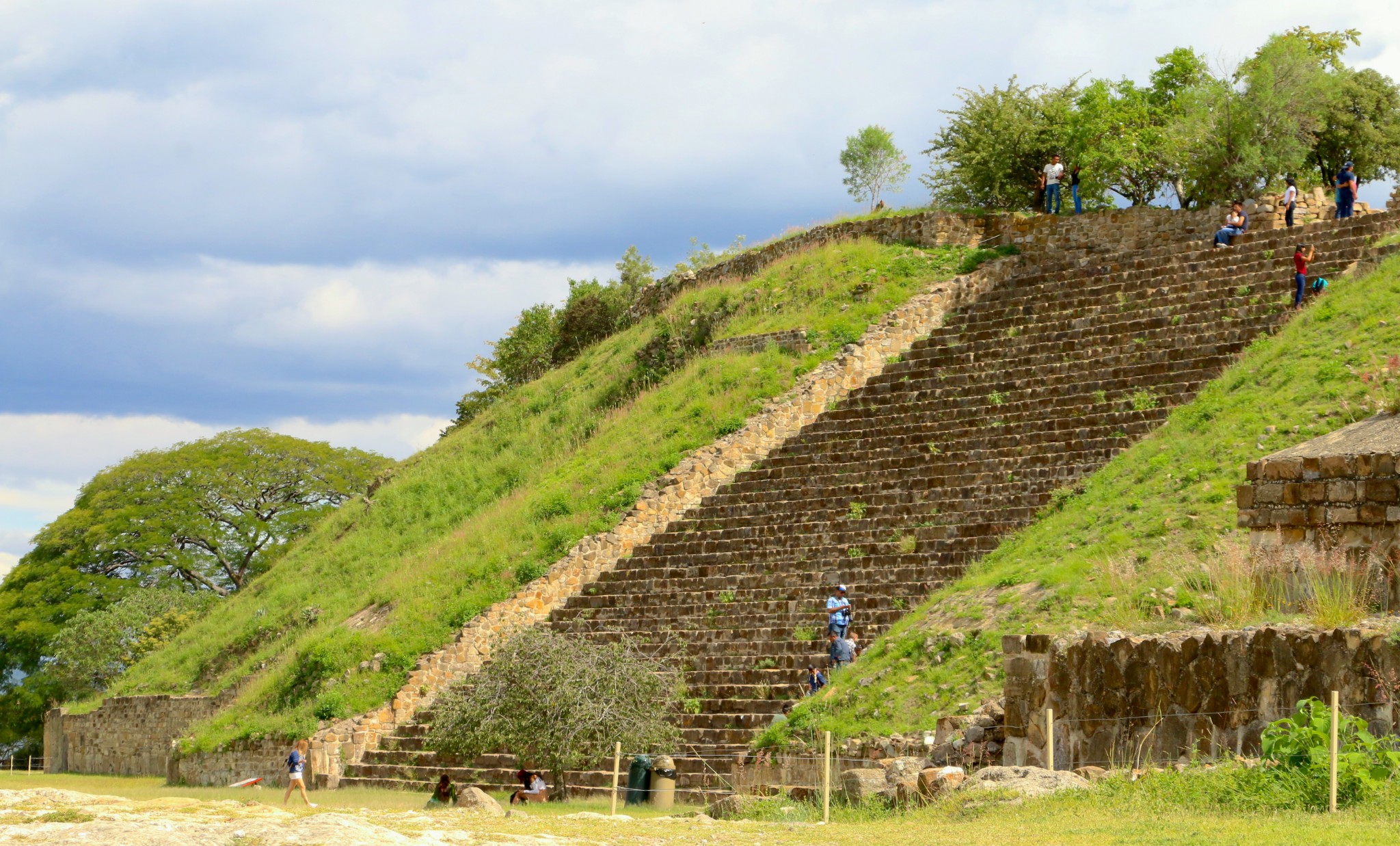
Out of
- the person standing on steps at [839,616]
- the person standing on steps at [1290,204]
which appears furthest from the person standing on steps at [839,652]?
the person standing on steps at [1290,204]

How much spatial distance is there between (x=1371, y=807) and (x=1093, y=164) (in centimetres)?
2637

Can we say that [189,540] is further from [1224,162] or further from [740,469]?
[1224,162]

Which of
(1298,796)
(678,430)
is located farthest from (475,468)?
(1298,796)

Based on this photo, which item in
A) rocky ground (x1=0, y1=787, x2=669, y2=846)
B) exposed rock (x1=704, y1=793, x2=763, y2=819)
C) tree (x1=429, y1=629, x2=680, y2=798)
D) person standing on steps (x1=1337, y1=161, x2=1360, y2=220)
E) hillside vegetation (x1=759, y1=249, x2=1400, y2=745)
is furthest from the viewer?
person standing on steps (x1=1337, y1=161, x2=1360, y2=220)

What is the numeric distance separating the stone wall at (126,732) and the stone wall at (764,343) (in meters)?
11.4

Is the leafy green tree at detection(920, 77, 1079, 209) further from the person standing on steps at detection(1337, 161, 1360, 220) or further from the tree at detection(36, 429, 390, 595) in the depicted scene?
the tree at detection(36, 429, 390, 595)

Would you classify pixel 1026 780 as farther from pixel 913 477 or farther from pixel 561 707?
pixel 913 477

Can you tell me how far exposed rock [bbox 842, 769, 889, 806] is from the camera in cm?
1158

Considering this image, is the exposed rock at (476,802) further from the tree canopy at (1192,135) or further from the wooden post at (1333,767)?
the tree canopy at (1192,135)

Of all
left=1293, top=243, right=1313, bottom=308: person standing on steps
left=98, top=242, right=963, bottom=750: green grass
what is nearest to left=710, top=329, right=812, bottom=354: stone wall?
left=98, top=242, right=963, bottom=750: green grass

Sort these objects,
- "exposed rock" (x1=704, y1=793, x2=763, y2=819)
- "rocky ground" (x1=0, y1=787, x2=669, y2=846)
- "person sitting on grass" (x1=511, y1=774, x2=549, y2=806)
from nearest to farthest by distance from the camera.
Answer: "rocky ground" (x1=0, y1=787, x2=669, y2=846)
"exposed rock" (x1=704, y1=793, x2=763, y2=819)
"person sitting on grass" (x1=511, y1=774, x2=549, y2=806)

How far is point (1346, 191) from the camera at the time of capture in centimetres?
2408

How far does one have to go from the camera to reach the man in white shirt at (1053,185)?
28891 millimetres

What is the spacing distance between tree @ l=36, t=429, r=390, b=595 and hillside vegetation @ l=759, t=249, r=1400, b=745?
3275cm
